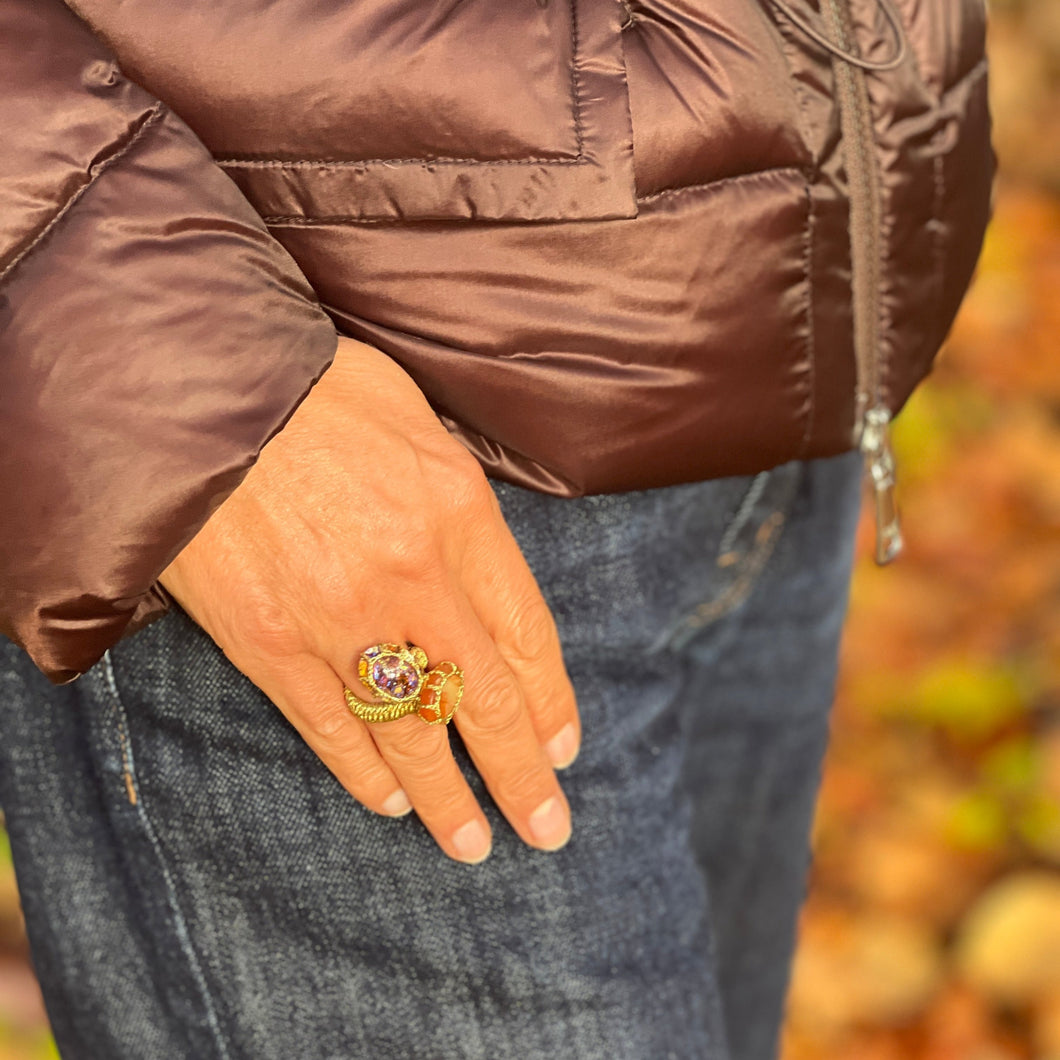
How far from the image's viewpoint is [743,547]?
50.4 inches

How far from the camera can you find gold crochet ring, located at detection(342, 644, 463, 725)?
34.3 inches

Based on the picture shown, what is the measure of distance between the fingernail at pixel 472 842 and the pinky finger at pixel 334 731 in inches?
2.0

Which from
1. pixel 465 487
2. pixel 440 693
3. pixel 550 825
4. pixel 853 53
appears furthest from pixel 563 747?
pixel 853 53

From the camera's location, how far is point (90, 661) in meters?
0.87

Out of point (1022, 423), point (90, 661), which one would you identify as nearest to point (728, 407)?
point (90, 661)

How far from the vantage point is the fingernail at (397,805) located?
3.17 feet

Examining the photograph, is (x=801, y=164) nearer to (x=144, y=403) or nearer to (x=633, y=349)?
(x=633, y=349)

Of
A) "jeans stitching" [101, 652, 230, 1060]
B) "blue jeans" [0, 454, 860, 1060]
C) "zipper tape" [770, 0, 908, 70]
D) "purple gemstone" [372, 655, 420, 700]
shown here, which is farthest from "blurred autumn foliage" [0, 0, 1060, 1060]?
"zipper tape" [770, 0, 908, 70]

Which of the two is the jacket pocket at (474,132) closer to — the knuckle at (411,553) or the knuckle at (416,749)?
the knuckle at (411,553)

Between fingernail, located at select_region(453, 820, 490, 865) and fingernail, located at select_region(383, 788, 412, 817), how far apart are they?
0.16 ft

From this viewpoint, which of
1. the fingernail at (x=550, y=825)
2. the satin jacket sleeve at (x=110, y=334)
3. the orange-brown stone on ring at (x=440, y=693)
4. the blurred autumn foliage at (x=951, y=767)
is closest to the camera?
the satin jacket sleeve at (x=110, y=334)

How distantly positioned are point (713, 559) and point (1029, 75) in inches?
148

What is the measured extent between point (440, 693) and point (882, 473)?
0.52 m

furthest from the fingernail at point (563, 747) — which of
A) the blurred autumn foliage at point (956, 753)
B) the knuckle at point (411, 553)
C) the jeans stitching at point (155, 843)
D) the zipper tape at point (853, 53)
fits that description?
the blurred autumn foliage at point (956, 753)
